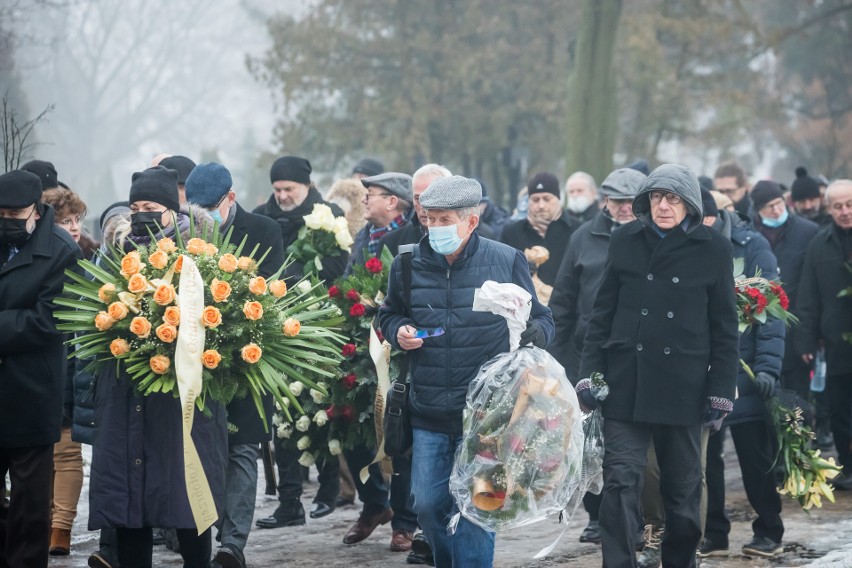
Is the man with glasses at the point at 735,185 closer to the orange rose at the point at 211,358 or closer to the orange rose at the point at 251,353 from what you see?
the orange rose at the point at 251,353

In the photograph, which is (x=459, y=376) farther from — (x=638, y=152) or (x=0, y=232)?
(x=638, y=152)

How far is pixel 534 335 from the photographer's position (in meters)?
6.69

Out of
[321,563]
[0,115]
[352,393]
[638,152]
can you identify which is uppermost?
[638,152]

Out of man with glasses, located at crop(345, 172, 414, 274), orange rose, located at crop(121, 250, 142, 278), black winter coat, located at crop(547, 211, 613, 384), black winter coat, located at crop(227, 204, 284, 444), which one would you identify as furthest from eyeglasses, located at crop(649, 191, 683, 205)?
orange rose, located at crop(121, 250, 142, 278)

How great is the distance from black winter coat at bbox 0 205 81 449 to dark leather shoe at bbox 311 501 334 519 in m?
3.33

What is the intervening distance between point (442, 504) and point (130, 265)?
6.30 ft

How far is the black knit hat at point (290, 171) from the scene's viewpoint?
32.5ft

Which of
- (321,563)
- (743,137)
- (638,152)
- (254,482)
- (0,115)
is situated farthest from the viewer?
(743,137)

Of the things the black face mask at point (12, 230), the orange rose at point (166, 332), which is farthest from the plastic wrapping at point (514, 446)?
the black face mask at point (12, 230)

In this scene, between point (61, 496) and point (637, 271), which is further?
point (61, 496)

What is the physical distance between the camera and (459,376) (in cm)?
659

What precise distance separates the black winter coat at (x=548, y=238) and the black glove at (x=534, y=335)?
13.1 ft

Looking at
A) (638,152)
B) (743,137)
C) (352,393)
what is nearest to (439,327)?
(352,393)

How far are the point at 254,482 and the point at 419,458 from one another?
1.33 metres
